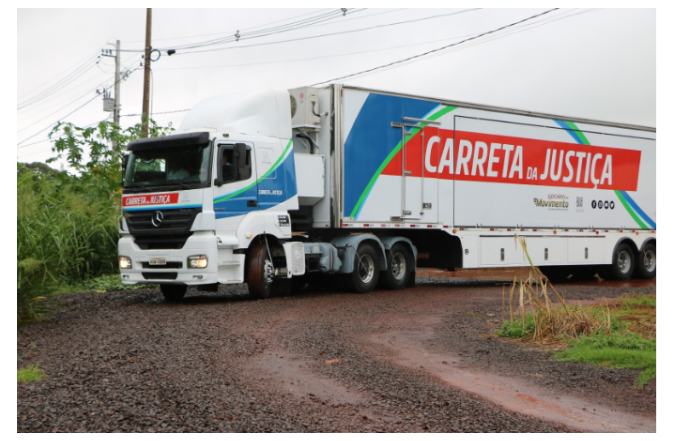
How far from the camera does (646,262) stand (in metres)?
21.2

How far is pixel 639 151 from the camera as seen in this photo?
825 inches

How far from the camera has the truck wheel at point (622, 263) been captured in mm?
20297

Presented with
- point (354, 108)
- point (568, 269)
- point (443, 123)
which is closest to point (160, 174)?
point (354, 108)

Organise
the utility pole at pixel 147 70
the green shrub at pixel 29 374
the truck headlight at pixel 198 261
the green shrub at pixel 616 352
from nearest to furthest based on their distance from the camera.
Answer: the green shrub at pixel 29 374, the green shrub at pixel 616 352, the truck headlight at pixel 198 261, the utility pole at pixel 147 70

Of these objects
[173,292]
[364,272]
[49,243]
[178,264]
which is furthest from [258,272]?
[49,243]

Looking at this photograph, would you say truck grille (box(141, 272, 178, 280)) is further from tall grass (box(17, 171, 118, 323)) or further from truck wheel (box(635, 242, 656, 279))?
truck wheel (box(635, 242, 656, 279))

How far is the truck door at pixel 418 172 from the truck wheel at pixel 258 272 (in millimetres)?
3628

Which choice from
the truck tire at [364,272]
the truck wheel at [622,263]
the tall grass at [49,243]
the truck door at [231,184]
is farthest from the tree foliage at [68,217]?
the truck wheel at [622,263]

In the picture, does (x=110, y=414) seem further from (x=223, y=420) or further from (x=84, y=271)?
(x=84, y=271)

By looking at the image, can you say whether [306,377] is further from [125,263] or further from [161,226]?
[125,263]

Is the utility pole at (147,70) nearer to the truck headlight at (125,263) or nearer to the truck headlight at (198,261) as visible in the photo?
the truck headlight at (125,263)

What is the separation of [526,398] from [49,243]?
23.9ft

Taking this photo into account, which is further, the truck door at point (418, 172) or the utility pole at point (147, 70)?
the utility pole at point (147, 70)

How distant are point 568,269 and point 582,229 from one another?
8.91 feet
